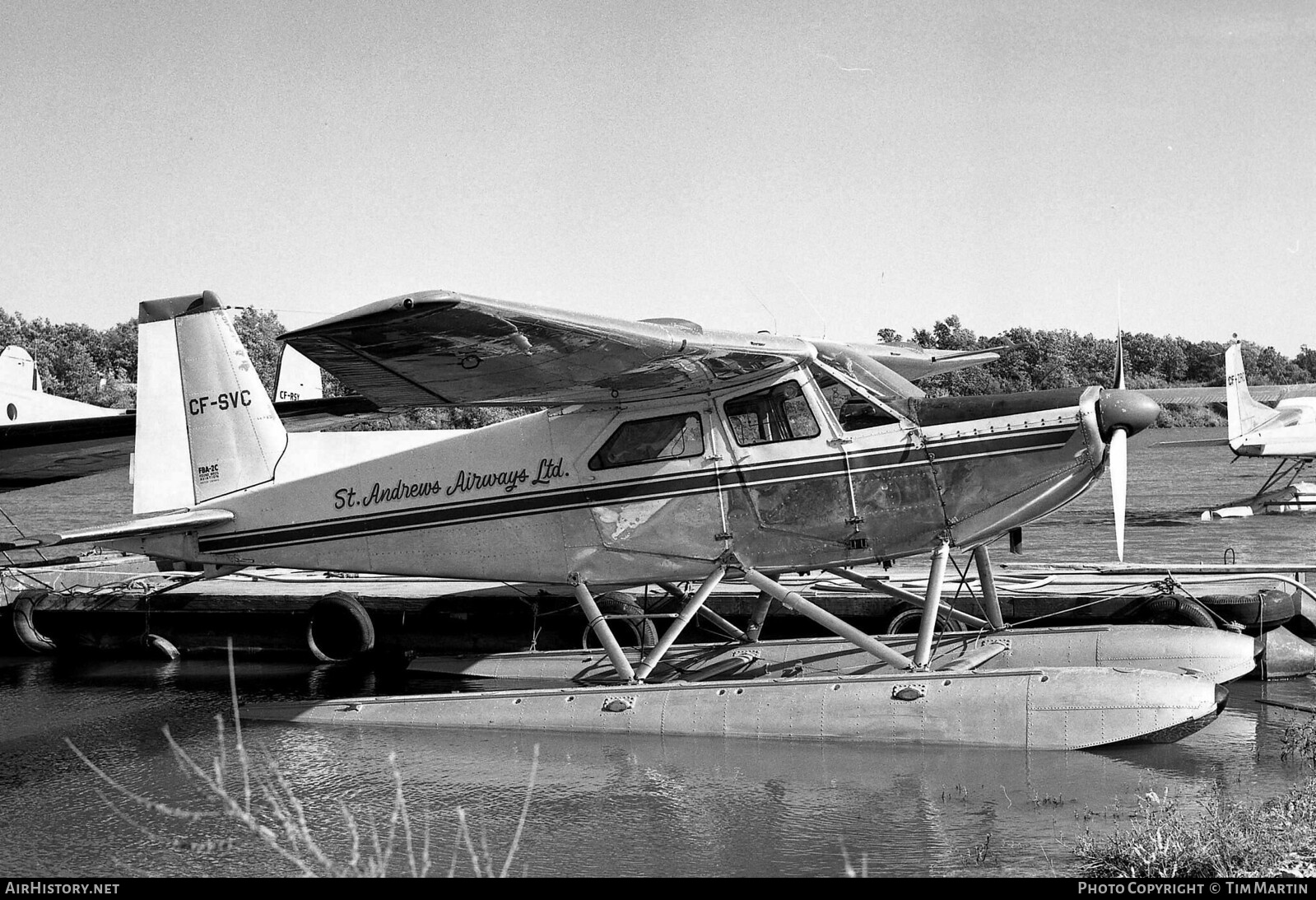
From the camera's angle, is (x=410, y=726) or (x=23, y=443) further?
(x=23, y=443)

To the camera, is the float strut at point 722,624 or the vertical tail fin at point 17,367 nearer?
the float strut at point 722,624

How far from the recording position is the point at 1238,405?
1165 inches

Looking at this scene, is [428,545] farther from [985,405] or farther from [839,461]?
[985,405]

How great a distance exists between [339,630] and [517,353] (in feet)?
18.6

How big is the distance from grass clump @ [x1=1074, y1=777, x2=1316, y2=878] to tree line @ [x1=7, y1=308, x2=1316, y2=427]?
152 ft

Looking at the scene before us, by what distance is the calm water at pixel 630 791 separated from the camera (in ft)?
20.4

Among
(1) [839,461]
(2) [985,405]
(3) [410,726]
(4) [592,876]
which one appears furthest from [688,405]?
(4) [592,876]

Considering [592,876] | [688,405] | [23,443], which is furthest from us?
[23,443]

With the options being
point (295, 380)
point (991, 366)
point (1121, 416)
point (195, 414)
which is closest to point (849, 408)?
point (1121, 416)

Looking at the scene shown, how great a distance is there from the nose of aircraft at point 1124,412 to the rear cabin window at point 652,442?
9.30 ft

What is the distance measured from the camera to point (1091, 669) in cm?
805

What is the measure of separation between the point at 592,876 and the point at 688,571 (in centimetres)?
352

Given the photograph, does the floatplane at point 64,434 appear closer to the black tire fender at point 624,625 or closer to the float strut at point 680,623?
the black tire fender at point 624,625

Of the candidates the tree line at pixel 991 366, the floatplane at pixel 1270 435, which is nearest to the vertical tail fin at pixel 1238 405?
the floatplane at pixel 1270 435
